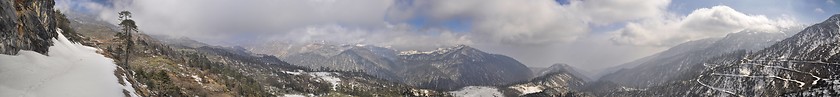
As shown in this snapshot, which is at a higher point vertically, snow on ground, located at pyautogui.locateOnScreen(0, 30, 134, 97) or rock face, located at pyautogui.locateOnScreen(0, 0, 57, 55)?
rock face, located at pyautogui.locateOnScreen(0, 0, 57, 55)

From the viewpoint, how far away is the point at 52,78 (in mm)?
42625

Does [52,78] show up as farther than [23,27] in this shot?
No

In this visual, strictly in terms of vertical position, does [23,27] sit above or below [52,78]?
above

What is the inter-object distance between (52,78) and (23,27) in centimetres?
2335

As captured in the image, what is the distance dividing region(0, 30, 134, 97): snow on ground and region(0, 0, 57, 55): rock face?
1821 mm

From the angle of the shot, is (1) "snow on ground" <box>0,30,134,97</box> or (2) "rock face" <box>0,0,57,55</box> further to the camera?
(2) "rock face" <box>0,0,57,55</box>

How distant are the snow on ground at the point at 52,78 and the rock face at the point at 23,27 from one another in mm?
1821

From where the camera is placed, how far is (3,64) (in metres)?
42.0

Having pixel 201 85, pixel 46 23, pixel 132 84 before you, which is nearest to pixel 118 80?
pixel 132 84

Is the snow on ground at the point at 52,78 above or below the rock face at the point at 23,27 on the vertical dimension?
below

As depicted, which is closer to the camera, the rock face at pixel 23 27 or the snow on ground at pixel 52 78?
the snow on ground at pixel 52 78

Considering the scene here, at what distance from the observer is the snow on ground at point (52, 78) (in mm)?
36625

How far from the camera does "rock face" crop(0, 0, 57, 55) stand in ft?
169

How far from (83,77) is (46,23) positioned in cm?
3865
